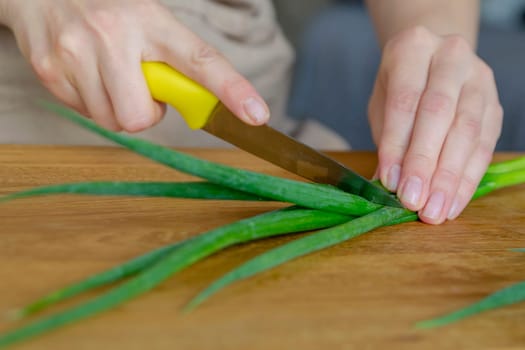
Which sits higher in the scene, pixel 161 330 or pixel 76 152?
pixel 76 152

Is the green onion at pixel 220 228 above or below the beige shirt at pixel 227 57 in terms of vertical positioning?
below

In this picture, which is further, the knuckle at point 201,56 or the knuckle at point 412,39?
the knuckle at point 412,39

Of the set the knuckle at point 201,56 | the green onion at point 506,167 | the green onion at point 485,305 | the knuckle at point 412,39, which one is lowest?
the green onion at point 485,305

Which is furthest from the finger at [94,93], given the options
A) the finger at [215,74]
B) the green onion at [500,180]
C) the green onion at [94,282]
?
the green onion at [500,180]

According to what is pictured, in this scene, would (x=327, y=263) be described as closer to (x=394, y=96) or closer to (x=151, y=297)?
(x=151, y=297)

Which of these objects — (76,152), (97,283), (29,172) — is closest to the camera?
(97,283)

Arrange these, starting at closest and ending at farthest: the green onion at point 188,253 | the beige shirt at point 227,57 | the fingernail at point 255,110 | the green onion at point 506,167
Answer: the green onion at point 188,253 → the fingernail at point 255,110 → the green onion at point 506,167 → the beige shirt at point 227,57

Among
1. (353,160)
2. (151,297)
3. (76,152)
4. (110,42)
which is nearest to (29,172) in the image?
(76,152)

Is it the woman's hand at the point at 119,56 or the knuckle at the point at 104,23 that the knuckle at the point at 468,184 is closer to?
the woman's hand at the point at 119,56
